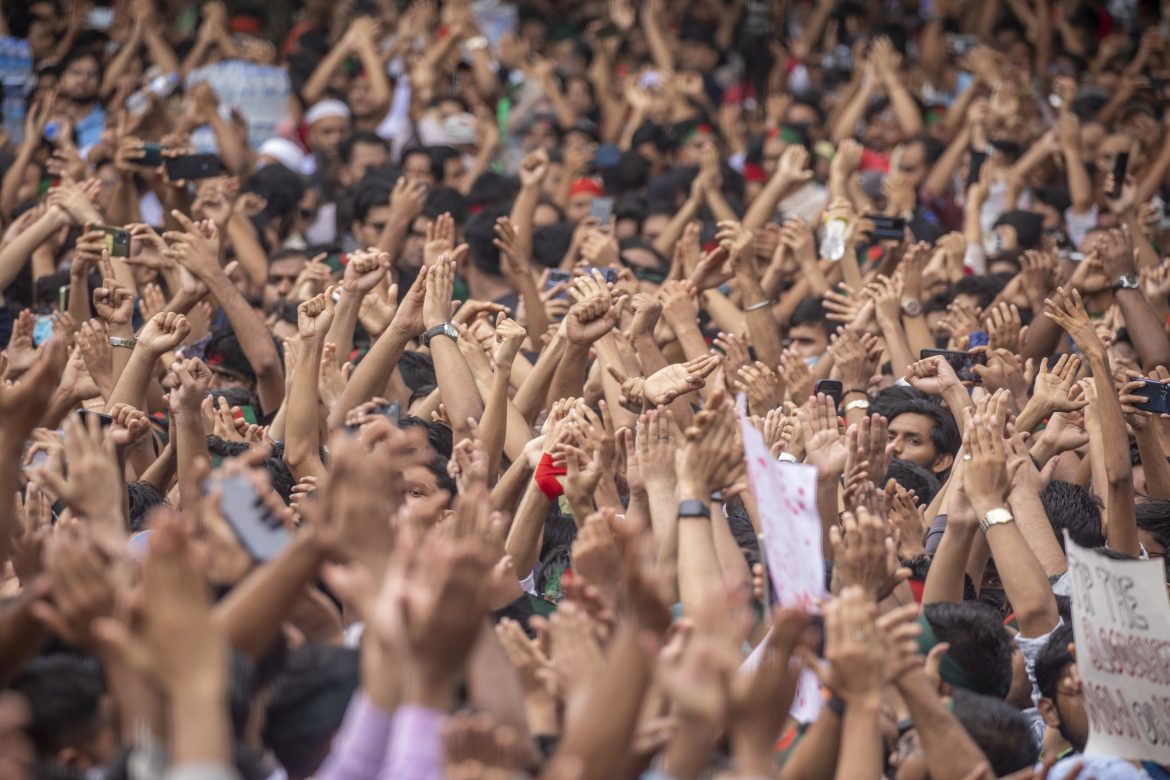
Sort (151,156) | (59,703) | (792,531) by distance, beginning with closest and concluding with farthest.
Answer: (59,703) → (792,531) → (151,156)

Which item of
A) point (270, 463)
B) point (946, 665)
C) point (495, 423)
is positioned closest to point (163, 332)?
point (270, 463)

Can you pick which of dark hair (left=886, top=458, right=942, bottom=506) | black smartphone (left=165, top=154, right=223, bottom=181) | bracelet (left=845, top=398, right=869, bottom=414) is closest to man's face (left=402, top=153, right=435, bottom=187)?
black smartphone (left=165, top=154, right=223, bottom=181)

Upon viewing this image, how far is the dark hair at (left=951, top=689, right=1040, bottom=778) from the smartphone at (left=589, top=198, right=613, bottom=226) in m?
4.33

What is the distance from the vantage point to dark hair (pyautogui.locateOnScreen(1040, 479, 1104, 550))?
4828 millimetres

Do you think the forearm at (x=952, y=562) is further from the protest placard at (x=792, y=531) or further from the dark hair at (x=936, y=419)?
the dark hair at (x=936, y=419)

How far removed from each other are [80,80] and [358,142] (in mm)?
1803

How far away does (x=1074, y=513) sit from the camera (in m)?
4.88

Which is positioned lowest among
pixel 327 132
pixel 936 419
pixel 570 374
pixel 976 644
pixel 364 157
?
pixel 327 132

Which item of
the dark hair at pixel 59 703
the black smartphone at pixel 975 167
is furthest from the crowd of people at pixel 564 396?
the black smartphone at pixel 975 167

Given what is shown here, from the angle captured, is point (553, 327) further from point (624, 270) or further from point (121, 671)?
point (121, 671)

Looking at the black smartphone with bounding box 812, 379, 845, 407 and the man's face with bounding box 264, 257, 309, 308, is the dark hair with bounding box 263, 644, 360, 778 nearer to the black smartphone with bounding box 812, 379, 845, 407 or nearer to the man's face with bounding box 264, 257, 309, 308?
the black smartphone with bounding box 812, 379, 845, 407

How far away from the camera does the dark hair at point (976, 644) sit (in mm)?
3682

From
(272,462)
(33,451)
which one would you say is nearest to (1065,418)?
(272,462)

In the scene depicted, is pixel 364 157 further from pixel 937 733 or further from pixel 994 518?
pixel 937 733
